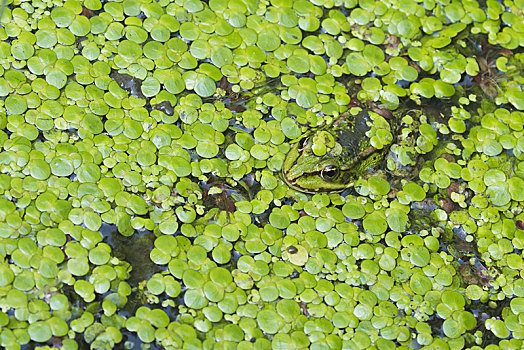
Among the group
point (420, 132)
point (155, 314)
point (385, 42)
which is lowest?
point (155, 314)

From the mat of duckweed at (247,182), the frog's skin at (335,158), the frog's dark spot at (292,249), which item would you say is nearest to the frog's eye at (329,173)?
the frog's skin at (335,158)

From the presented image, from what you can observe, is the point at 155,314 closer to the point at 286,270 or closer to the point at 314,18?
the point at 286,270

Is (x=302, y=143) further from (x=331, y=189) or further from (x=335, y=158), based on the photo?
(x=331, y=189)

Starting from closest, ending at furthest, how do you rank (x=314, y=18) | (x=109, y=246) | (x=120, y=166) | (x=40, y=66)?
1. (x=109, y=246)
2. (x=120, y=166)
3. (x=40, y=66)
4. (x=314, y=18)

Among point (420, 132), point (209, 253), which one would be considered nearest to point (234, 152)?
point (209, 253)

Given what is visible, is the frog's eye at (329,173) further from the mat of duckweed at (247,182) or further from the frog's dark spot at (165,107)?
the frog's dark spot at (165,107)

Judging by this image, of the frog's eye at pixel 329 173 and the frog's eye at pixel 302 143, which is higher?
the frog's eye at pixel 302 143

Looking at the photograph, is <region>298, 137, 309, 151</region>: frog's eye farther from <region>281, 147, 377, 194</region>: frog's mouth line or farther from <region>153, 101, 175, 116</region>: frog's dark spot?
<region>153, 101, 175, 116</region>: frog's dark spot
